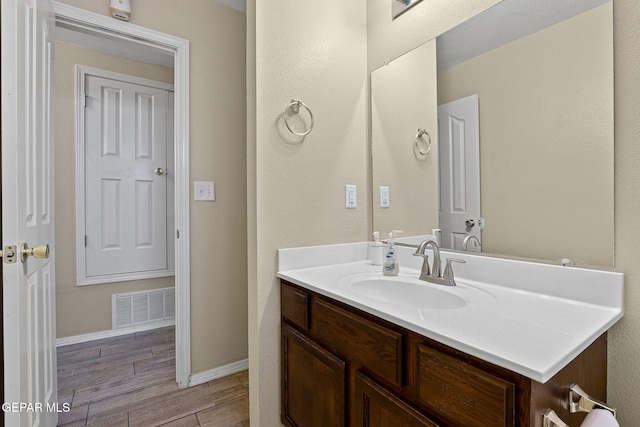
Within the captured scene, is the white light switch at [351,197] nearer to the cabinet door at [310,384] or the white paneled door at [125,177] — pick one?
the cabinet door at [310,384]

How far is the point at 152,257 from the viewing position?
2.95 metres

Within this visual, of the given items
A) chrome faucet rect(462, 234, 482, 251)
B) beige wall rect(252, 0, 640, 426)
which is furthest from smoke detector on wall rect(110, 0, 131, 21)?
chrome faucet rect(462, 234, 482, 251)

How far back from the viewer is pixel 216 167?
2.15 meters

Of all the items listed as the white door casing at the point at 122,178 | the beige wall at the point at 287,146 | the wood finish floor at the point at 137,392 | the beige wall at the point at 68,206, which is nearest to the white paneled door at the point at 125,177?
the white door casing at the point at 122,178

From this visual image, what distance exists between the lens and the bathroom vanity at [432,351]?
64cm

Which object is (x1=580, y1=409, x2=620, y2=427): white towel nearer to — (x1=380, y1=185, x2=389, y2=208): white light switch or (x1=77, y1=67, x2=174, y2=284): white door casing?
(x1=380, y1=185, x2=389, y2=208): white light switch

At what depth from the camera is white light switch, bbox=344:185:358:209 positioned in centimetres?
164

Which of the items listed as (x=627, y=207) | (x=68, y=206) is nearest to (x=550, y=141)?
(x=627, y=207)

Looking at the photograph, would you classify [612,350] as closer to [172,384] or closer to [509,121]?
[509,121]

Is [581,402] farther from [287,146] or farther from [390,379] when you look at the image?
[287,146]

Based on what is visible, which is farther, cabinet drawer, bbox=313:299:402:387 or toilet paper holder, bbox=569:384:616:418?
cabinet drawer, bbox=313:299:402:387

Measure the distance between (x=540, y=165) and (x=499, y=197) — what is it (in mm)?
171

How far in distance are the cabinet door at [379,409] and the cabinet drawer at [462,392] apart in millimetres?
66

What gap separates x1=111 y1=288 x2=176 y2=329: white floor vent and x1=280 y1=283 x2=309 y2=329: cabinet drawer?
6.82ft
